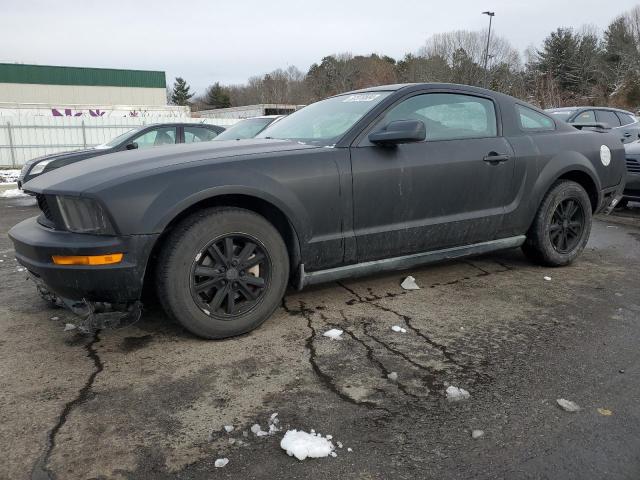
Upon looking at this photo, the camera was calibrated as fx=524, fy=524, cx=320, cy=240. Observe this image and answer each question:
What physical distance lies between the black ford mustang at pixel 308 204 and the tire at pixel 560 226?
0.06 feet

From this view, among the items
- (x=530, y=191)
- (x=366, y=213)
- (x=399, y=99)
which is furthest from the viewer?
(x=530, y=191)

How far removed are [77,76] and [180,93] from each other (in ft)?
173

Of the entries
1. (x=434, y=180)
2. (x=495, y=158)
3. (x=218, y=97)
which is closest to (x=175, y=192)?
(x=434, y=180)

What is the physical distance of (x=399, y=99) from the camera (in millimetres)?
3705

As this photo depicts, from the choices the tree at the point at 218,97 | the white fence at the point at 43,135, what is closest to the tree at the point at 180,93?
the tree at the point at 218,97

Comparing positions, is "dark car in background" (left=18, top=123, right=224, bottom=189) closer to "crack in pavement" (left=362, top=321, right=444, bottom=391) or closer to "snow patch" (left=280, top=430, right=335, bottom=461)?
"crack in pavement" (left=362, top=321, right=444, bottom=391)

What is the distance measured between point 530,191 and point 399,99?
1.41 metres

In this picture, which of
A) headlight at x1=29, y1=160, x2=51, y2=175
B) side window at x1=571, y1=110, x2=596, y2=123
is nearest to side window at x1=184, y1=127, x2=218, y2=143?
headlight at x1=29, y1=160, x2=51, y2=175

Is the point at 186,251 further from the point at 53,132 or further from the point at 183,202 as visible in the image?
the point at 53,132

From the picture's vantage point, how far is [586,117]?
10.8 metres

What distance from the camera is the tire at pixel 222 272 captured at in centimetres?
288

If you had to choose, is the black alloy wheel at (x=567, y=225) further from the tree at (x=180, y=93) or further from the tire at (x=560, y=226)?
the tree at (x=180, y=93)

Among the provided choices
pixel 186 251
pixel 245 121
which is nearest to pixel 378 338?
pixel 186 251

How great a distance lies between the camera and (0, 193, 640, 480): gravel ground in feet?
6.59
